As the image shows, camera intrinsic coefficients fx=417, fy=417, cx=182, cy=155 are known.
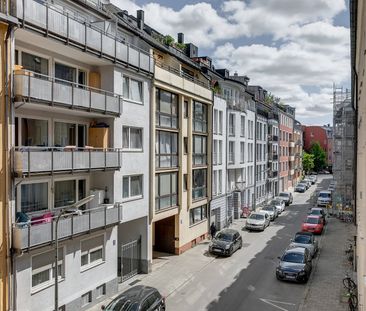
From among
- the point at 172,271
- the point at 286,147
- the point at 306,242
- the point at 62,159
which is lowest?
the point at 172,271

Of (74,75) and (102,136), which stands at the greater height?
(74,75)

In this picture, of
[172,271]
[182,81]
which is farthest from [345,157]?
[172,271]

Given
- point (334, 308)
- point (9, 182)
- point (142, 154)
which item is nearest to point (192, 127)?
point (142, 154)

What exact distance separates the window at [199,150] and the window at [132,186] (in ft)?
27.5

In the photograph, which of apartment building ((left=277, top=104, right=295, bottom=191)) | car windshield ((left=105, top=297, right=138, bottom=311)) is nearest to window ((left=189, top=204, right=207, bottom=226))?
car windshield ((left=105, top=297, right=138, bottom=311))

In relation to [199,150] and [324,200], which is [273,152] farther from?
[199,150]

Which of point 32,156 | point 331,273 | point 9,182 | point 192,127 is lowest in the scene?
point 331,273

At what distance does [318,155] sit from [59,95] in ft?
358

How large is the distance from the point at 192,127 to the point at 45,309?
16.9m

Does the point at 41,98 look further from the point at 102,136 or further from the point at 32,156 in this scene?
the point at 102,136

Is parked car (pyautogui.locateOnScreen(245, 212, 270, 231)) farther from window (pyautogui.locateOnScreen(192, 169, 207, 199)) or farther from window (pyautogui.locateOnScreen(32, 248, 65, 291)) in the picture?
window (pyautogui.locateOnScreen(32, 248, 65, 291))

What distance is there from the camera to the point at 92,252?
748 inches

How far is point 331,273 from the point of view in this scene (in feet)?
81.8

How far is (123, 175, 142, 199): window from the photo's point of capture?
842 inches
